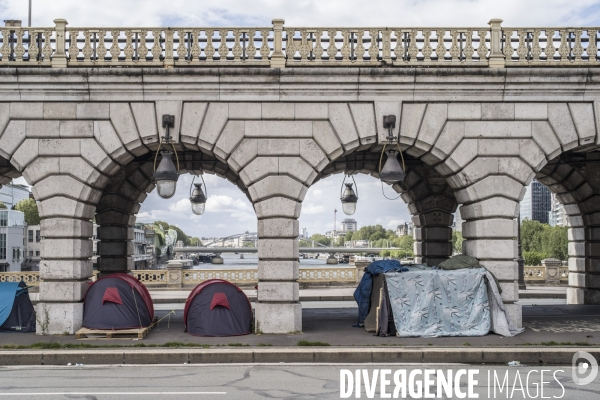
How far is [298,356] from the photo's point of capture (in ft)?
39.4

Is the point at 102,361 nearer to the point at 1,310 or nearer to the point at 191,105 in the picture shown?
the point at 1,310

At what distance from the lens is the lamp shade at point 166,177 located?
13836 millimetres

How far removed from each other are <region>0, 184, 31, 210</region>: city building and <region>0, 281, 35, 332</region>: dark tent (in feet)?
367

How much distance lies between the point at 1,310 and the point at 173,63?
6.88m

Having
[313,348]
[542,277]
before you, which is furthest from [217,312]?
[542,277]

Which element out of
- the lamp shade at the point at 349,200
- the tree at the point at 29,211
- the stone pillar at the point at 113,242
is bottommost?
the stone pillar at the point at 113,242

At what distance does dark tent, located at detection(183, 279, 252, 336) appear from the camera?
549 inches

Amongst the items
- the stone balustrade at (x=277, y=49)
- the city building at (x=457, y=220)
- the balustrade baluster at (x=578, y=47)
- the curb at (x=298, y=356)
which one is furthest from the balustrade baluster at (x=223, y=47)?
the balustrade baluster at (x=578, y=47)

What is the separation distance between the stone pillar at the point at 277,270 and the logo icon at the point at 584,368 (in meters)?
5.63

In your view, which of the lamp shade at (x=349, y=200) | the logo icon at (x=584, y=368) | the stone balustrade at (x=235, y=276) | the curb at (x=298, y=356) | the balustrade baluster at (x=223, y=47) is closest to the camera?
the logo icon at (x=584, y=368)

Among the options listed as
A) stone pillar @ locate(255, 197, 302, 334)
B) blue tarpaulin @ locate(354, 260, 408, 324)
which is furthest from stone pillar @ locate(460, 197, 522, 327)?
stone pillar @ locate(255, 197, 302, 334)

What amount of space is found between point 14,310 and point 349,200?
9580mm

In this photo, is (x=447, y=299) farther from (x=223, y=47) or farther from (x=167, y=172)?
(x=223, y=47)

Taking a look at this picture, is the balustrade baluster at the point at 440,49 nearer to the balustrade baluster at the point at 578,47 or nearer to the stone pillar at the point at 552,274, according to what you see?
the balustrade baluster at the point at 578,47
